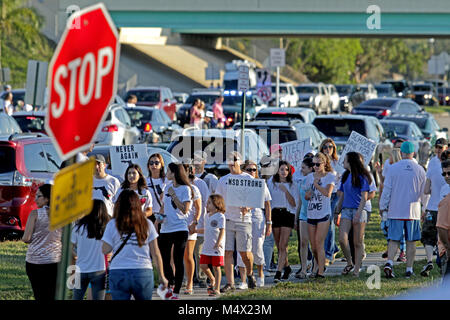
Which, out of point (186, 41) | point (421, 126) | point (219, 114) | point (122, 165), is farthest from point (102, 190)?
point (186, 41)

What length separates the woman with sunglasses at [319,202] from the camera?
13672 mm

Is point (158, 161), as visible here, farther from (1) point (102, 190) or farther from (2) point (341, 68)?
(2) point (341, 68)

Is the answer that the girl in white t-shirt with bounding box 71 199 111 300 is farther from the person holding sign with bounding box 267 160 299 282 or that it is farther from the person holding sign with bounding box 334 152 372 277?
the person holding sign with bounding box 334 152 372 277

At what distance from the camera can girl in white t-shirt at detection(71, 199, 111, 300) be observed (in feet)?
30.3

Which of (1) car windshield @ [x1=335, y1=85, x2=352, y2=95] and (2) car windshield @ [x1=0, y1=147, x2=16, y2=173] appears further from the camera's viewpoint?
(1) car windshield @ [x1=335, y1=85, x2=352, y2=95]

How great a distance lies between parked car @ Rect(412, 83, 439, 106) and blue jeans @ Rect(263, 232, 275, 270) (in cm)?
6339

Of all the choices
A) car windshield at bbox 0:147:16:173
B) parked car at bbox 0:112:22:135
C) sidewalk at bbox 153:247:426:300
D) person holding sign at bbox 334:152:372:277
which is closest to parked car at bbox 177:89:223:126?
parked car at bbox 0:112:22:135

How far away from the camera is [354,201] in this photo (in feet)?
45.9

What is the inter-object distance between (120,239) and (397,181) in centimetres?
598

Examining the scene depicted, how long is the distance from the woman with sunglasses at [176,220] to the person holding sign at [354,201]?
8.70 feet

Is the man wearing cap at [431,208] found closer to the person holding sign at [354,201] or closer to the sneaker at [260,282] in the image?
the person holding sign at [354,201]

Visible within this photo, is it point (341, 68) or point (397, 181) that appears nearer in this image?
point (397, 181)

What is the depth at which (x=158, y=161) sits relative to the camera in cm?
1295
